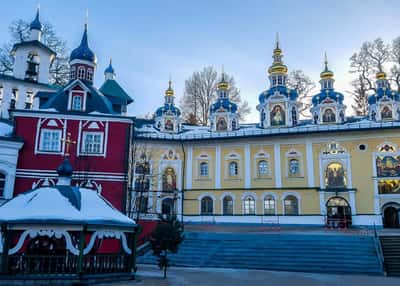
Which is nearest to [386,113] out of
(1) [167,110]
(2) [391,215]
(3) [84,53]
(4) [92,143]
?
(2) [391,215]

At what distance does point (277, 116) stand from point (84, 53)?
1640 cm

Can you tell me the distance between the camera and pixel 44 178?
2120 centimetres

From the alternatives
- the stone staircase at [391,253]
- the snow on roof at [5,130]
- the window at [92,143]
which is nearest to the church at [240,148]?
the window at [92,143]

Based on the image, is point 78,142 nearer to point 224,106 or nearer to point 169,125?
point 169,125

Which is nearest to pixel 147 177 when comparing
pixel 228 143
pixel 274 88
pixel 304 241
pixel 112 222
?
pixel 228 143

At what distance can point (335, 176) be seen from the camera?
29.2 metres

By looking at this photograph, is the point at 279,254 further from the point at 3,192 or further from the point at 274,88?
the point at 274,88

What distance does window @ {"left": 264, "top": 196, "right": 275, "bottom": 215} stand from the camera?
30056mm

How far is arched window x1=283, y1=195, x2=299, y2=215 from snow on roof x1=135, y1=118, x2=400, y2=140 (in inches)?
209

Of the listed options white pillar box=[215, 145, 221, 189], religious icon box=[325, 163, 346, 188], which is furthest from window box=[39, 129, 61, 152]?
religious icon box=[325, 163, 346, 188]

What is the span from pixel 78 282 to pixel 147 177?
67.7 feet

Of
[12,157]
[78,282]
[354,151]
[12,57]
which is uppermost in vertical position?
[12,57]

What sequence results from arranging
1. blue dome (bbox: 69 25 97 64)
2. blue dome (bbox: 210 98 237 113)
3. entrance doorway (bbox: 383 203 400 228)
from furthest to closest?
blue dome (bbox: 210 98 237 113) < entrance doorway (bbox: 383 203 400 228) < blue dome (bbox: 69 25 97 64)

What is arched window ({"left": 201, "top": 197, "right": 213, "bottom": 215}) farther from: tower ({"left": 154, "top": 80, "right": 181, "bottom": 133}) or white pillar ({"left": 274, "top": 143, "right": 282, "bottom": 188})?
tower ({"left": 154, "top": 80, "right": 181, "bottom": 133})
